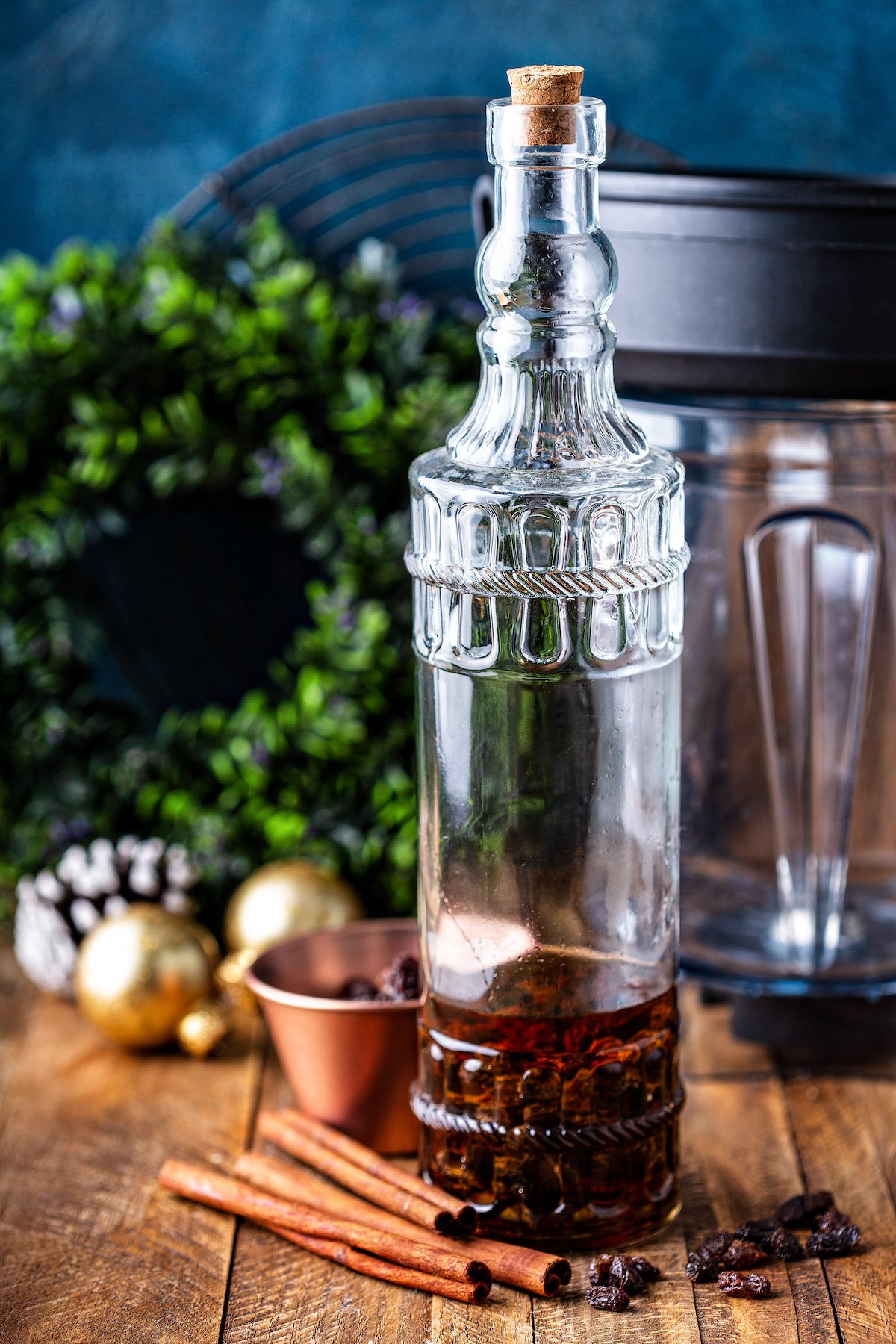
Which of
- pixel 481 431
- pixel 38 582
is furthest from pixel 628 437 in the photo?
pixel 38 582

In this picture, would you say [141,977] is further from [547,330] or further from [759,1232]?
[547,330]

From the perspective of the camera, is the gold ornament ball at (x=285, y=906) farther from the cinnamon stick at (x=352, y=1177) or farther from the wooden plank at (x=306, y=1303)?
the wooden plank at (x=306, y=1303)

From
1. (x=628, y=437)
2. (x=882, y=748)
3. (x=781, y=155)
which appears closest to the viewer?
(x=628, y=437)

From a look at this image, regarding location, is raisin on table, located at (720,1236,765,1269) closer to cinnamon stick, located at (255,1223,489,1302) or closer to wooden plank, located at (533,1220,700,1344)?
wooden plank, located at (533,1220,700,1344)

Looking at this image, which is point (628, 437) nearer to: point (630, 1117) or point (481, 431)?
point (481, 431)

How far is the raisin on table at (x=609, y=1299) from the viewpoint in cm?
94

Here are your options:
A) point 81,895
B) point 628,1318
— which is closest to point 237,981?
point 81,895

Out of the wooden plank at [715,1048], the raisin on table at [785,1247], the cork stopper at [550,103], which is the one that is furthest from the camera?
the wooden plank at [715,1048]

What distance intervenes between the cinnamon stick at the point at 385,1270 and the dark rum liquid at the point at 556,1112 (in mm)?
54

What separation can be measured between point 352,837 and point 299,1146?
409mm

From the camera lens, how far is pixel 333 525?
1438 millimetres

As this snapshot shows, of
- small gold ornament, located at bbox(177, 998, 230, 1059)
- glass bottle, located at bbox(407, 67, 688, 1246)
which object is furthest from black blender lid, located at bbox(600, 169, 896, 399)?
small gold ornament, located at bbox(177, 998, 230, 1059)

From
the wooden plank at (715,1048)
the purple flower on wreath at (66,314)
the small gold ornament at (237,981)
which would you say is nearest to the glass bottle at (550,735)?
the wooden plank at (715,1048)

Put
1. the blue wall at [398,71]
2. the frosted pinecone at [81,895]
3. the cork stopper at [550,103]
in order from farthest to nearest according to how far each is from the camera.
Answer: the blue wall at [398,71] → the frosted pinecone at [81,895] → the cork stopper at [550,103]
